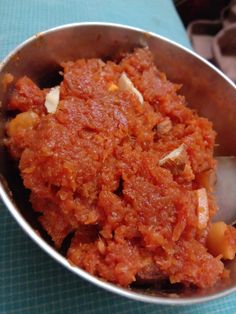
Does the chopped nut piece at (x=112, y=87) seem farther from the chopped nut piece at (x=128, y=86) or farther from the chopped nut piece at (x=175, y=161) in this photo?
the chopped nut piece at (x=175, y=161)

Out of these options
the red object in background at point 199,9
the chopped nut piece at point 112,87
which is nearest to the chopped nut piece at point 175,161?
the chopped nut piece at point 112,87

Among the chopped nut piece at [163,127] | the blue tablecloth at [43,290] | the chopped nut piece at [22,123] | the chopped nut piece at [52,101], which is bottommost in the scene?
the blue tablecloth at [43,290]

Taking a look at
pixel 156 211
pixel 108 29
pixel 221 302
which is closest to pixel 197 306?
pixel 221 302

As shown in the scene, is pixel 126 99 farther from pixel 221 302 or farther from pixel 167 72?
pixel 221 302

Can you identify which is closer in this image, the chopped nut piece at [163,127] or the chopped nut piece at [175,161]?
the chopped nut piece at [175,161]

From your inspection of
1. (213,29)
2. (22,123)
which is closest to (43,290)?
(22,123)

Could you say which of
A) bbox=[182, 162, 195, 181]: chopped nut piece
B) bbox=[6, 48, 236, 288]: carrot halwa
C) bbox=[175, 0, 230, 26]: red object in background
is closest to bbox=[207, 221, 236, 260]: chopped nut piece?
bbox=[6, 48, 236, 288]: carrot halwa

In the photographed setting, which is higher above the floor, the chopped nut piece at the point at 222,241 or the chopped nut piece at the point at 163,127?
the chopped nut piece at the point at 163,127
